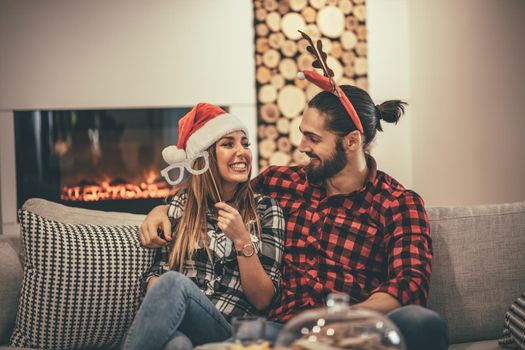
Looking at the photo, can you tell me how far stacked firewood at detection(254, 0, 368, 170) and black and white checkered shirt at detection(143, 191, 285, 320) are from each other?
218 cm

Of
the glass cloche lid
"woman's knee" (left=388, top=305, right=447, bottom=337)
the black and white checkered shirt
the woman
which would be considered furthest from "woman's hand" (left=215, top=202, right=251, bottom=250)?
→ the glass cloche lid

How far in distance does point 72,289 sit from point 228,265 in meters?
0.46

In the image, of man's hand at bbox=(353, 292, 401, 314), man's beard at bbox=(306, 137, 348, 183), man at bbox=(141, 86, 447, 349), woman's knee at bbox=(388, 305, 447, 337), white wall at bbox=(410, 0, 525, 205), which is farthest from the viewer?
white wall at bbox=(410, 0, 525, 205)

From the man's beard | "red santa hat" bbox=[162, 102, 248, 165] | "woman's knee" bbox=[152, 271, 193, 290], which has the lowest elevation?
"woman's knee" bbox=[152, 271, 193, 290]

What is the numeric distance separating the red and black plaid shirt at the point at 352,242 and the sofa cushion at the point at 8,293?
0.78 meters

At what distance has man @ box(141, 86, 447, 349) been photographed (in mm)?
1839

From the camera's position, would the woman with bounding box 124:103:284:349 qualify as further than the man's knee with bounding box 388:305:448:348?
Yes

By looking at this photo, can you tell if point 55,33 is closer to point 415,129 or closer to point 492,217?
point 415,129

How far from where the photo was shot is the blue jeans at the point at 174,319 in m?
1.60

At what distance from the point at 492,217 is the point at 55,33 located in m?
2.90

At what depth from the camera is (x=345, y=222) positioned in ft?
6.56

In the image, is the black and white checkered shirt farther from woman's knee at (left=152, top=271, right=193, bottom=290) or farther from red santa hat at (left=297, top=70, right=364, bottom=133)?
red santa hat at (left=297, top=70, right=364, bottom=133)

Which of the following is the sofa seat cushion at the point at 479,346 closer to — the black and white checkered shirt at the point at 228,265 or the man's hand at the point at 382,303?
the man's hand at the point at 382,303

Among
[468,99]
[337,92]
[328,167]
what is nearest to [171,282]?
[328,167]
